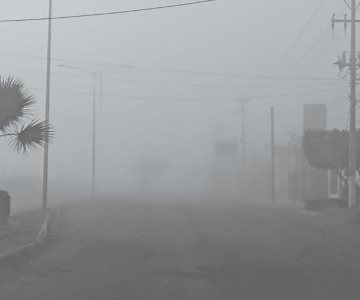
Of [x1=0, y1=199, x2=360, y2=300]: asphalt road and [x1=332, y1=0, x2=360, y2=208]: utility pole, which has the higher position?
[x1=332, y1=0, x2=360, y2=208]: utility pole

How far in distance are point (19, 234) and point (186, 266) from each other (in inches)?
337

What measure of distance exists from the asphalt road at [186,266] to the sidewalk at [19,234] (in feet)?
1.69

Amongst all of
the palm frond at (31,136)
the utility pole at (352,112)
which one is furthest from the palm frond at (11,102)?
the utility pole at (352,112)

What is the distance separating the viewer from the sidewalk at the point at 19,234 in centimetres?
1747

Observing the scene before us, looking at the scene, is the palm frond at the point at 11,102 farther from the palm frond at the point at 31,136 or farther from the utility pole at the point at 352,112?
the utility pole at the point at 352,112

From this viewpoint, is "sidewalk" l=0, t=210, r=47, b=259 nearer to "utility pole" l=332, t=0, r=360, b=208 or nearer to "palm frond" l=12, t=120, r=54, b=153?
"palm frond" l=12, t=120, r=54, b=153

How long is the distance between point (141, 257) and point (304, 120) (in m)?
56.0

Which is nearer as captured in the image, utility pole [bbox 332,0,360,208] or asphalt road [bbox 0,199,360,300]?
asphalt road [bbox 0,199,360,300]

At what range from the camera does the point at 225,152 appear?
365 ft

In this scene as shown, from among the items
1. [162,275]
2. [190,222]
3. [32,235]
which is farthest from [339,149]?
[162,275]

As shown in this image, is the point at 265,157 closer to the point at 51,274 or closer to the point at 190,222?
the point at 190,222

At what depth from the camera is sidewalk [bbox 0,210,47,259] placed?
17.5 meters

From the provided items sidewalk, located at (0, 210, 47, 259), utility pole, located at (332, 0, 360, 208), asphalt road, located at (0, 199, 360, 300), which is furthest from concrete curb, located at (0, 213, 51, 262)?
utility pole, located at (332, 0, 360, 208)

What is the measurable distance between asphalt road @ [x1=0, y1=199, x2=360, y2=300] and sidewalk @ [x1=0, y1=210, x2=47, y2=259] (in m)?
0.52
